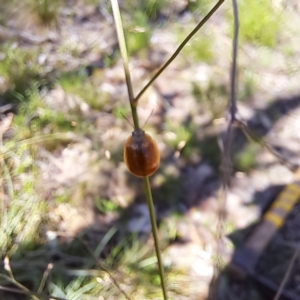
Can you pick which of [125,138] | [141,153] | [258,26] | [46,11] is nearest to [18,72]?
[46,11]

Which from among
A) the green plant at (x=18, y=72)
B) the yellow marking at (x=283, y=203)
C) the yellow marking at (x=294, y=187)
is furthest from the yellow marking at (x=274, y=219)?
the green plant at (x=18, y=72)

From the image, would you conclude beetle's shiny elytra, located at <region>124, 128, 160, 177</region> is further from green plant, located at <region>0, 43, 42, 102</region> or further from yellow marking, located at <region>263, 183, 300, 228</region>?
green plant, located at <region>0, 43, 42, 102</region>

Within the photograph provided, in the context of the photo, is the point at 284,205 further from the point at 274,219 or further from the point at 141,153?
the point at 141,153

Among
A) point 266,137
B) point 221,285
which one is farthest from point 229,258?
point 266,137

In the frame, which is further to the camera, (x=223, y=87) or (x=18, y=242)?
(x=223, y=87)

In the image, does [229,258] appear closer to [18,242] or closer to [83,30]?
[18,242]

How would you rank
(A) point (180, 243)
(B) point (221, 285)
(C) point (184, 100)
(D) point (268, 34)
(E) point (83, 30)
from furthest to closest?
1. (E) point (83, 30)
2. (D) point (268, 34)
3. (C) point (184, 100)
4. (A) point (180, 243)
5. (B) point (221, 285)
